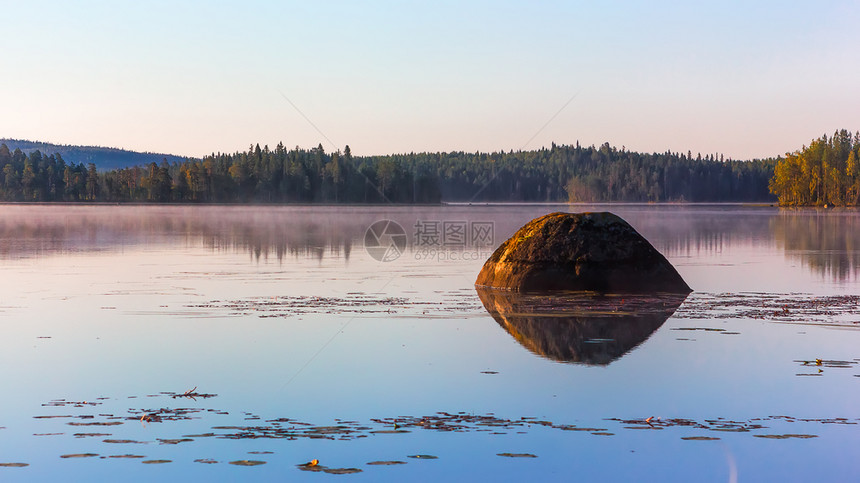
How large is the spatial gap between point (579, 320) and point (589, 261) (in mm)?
5056

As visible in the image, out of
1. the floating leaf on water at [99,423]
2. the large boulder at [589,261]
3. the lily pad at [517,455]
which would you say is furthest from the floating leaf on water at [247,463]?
the large boulder at [589,261]

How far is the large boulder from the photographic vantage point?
804 inches

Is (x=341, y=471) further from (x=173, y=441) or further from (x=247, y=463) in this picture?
(x=173, y=441)

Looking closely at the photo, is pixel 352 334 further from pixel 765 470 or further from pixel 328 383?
pixel 765 470

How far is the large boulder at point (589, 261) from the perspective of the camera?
67.0ft

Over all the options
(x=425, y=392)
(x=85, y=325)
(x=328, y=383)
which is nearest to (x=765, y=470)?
(x=425, y=392)

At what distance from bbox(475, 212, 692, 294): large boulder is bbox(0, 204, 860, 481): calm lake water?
4.02ft

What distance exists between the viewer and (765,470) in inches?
293

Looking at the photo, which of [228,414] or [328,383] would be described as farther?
[328,383]

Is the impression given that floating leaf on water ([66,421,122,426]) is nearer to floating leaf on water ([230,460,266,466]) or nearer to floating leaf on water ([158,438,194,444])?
floating leaf on water ([158,438,194,444])

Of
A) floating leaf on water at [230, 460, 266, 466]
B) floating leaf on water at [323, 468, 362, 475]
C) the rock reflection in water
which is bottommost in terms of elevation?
floating leaf on water at [323, 468, 362, 475]

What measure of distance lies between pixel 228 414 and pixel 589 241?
503 inches

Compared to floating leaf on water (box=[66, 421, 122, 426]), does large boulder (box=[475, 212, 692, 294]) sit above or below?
above

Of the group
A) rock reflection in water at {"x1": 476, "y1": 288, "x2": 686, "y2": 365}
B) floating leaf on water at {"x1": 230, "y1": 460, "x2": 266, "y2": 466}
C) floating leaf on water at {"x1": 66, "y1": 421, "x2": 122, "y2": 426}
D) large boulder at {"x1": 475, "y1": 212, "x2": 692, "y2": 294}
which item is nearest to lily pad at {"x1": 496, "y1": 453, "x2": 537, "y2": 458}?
floating leaf on water at {"x1": 230, "y1": 460, "x2": 266, "y2": 466}
